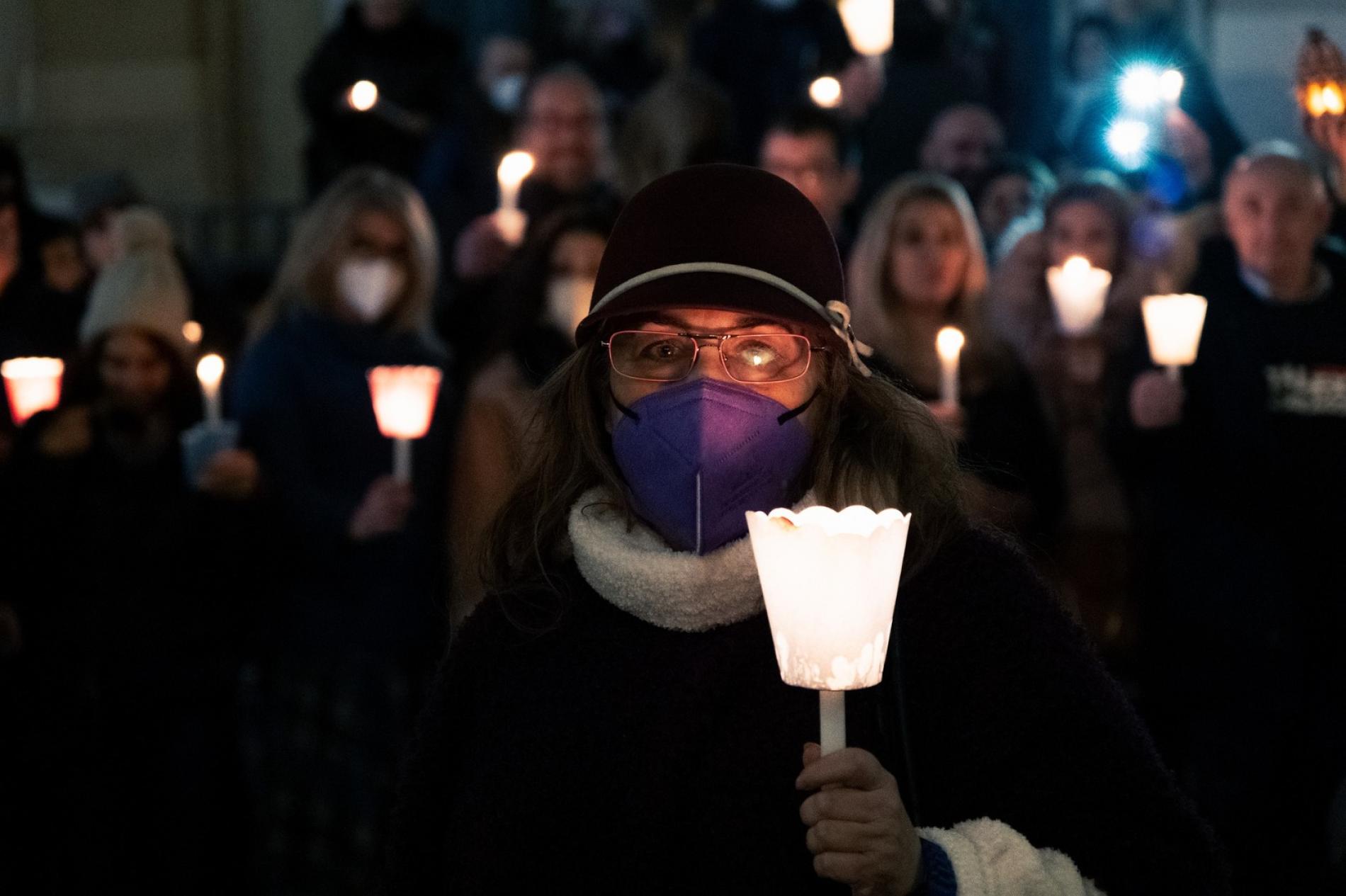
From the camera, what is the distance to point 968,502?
298 cm

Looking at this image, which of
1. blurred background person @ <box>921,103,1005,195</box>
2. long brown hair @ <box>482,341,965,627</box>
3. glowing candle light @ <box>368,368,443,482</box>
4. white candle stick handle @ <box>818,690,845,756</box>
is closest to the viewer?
white candle stick handle @ <box>818,690,845,756</box>

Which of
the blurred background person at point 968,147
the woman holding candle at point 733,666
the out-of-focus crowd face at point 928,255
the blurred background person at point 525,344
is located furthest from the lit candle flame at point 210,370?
the blurred background person at point 968,147

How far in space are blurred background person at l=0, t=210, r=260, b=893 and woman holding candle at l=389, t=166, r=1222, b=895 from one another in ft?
9.46

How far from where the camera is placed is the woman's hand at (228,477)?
570 centimetres

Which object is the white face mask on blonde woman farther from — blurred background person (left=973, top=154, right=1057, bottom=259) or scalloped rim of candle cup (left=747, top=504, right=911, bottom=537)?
scalloped rim of candle cup (left=747, top=504, right=911, bottom=537)

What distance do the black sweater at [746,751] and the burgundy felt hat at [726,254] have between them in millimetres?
415

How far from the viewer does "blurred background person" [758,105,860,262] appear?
672cm

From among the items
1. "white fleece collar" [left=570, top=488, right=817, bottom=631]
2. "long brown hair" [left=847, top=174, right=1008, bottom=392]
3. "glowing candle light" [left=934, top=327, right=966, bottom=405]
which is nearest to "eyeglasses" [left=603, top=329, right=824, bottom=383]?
"white fleece collar" [left=570, top=488, right=817, bottom=631]

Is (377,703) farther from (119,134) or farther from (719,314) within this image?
(119,134)

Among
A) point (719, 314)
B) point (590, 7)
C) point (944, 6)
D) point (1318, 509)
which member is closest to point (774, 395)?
point (719, 314)

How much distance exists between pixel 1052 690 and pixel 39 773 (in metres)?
3.82

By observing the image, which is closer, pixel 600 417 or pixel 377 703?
pixel 600 417

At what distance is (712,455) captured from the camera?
263cm

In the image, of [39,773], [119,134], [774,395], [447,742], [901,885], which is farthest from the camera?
[119,134]
